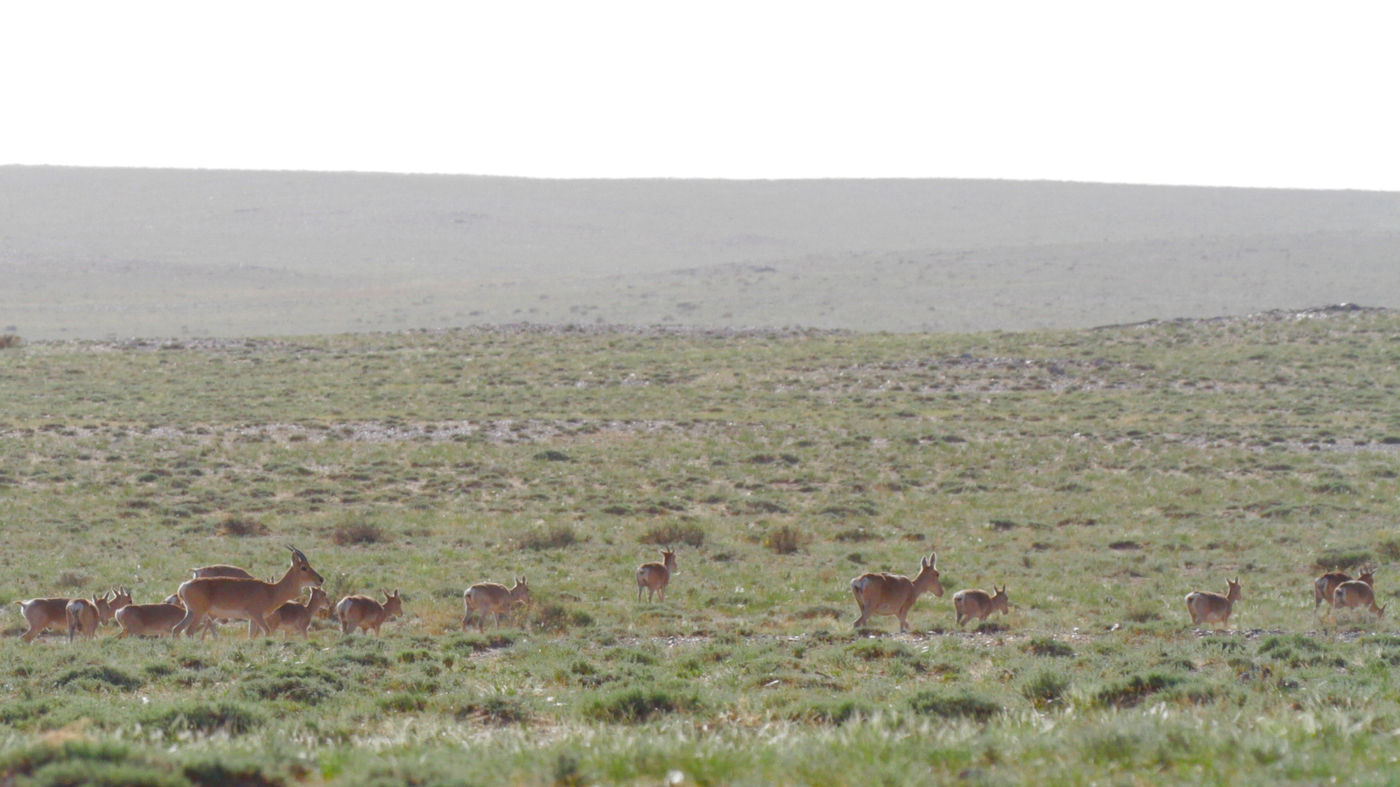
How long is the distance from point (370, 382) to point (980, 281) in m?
49.3

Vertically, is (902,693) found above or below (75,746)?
below

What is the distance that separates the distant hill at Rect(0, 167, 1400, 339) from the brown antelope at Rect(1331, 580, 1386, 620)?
51602 mm

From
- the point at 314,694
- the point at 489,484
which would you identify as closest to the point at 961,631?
the point at 314,694

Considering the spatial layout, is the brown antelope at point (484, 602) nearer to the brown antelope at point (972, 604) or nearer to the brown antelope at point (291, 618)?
the brown antelope at point (291, 618)

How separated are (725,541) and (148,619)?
32.9 feet

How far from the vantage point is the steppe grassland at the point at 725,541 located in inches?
272

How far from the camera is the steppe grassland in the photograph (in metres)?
6.91

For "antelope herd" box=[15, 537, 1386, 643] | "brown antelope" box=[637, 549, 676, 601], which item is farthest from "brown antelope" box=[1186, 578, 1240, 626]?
"brown antelope" box=[637, 549, 676, 601]

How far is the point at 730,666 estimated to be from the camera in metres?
11.1

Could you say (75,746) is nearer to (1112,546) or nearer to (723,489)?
(1112,546)

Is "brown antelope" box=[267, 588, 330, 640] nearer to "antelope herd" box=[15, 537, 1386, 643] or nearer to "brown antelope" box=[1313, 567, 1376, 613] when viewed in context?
"antelope herd" box=[15, 537, 1386, 643]

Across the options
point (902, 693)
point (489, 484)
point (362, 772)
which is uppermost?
point (362, 772)

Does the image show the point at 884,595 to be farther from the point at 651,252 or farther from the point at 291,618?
the point at 651,252

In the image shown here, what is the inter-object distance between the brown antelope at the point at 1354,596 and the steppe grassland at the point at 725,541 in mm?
421
